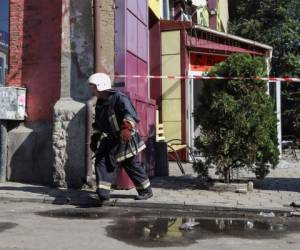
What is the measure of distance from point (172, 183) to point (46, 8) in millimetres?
3674

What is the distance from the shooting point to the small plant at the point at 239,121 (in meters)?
8.63

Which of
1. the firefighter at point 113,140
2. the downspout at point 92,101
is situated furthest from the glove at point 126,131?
the downspout at point 92,101

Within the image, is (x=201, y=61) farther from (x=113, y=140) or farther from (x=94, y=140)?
(x=113, y=140)

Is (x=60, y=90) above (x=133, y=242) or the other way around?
above

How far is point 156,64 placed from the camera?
1512 centimetres

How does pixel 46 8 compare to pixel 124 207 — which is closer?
pixel 124 207

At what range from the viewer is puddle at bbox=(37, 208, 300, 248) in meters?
5.73

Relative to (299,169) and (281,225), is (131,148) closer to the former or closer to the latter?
(281,225)

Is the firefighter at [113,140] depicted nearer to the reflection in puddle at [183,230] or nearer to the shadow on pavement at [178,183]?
the reflection in puddle at [183,230]

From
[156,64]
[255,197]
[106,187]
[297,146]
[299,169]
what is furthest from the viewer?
[297,146]

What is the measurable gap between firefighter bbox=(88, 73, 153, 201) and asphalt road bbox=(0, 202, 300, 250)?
50 cm

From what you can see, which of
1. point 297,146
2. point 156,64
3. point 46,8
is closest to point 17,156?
point 46,8

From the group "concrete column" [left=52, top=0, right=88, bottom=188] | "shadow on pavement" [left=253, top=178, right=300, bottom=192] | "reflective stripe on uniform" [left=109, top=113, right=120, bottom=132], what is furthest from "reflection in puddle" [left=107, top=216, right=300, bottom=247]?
"shadow on pavement" [left=253, top=178, right=300, bottom=192]

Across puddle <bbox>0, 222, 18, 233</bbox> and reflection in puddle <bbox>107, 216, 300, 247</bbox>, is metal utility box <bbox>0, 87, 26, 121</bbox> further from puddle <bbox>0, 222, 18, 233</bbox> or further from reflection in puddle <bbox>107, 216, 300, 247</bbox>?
reflection in puddle <bbox>107, 216, 300, 247</bbox>
